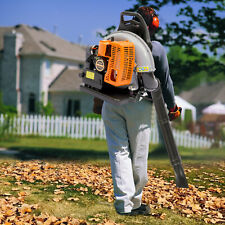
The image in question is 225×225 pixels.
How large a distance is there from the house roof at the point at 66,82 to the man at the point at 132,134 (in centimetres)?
2236

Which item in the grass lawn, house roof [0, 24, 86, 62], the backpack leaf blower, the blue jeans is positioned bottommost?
the grass lawn

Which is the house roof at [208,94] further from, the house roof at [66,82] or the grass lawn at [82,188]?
the grass lawn at [82,188]

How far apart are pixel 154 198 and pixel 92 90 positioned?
6.59 feet

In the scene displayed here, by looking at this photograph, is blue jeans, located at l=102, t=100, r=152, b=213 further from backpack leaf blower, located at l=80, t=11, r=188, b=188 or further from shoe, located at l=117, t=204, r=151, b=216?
backpack leaf blower, located at l=80, t=11, r=188, b=188

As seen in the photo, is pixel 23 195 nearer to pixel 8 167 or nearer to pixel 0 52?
pixel 8 167

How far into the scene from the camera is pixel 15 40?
91.1 feet

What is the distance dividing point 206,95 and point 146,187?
42986mm

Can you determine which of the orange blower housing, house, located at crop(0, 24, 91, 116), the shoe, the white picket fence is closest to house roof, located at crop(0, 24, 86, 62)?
house, located at crop(0, 24, 91, 116)

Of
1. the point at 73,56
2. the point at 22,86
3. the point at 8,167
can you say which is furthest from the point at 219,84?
the point at 8,167

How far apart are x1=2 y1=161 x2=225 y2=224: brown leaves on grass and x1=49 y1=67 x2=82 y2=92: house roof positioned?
20037 millimetres

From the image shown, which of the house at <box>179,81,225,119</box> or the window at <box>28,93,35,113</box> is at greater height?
the house at <box>179,81,225,119</box>

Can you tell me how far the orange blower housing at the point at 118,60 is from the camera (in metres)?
3.42

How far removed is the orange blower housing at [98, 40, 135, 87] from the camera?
3420 mm

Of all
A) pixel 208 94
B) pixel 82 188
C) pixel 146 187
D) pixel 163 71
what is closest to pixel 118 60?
pixel 163 71
